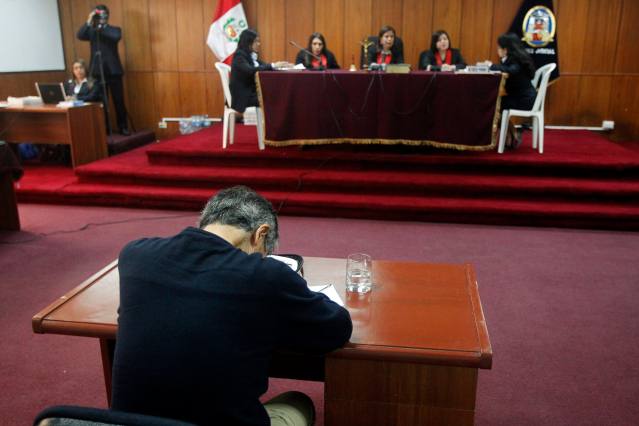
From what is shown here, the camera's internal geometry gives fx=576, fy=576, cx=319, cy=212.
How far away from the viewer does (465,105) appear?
500 cm

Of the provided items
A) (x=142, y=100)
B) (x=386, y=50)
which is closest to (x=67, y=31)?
(x=142, y=100)

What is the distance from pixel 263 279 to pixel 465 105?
4.17 meters

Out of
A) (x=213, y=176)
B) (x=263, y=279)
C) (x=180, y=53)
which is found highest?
(x=180, y=53)

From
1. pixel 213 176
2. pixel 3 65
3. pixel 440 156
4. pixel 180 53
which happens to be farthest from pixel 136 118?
pixel 440 156

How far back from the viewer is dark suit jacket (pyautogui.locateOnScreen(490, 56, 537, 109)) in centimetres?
513

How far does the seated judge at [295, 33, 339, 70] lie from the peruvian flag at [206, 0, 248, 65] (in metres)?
0.97

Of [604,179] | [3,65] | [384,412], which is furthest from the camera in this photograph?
[3,65]

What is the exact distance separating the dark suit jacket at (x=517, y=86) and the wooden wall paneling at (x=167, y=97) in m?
4.39

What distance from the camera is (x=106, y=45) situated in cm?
702

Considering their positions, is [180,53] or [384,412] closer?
[384,412]

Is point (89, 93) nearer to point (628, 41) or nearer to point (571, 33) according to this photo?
point (571, 33)

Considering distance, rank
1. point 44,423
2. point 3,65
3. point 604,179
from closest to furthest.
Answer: point 44,423
point 604,179
point 3,65

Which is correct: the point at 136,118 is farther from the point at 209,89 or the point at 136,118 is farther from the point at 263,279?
the point at 263,279

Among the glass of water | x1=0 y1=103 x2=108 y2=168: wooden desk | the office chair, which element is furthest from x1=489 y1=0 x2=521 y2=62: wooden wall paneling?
the office chair
